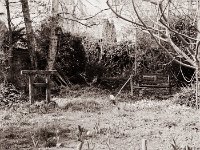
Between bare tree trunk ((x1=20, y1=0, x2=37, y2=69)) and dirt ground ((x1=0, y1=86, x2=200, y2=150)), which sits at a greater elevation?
bare tree trunk ((x1=20, y1=0, x2=37, y2=69))

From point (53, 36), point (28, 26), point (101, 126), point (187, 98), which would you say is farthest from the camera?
point (53, 36)

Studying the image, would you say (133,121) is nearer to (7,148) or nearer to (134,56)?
(7,148)

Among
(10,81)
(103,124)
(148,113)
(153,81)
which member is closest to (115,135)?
(103,124)

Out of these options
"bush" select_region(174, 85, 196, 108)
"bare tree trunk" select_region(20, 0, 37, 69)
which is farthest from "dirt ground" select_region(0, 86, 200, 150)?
"bare tree trunk" select_region(20, 0, 37, 69)

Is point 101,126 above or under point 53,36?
under

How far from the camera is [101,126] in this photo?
8836 mm

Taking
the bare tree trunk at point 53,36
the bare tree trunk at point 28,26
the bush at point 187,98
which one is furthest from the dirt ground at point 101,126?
the bare tree trunk at point 28,26

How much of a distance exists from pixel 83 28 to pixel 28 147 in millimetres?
16056

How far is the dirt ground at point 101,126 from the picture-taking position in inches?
282

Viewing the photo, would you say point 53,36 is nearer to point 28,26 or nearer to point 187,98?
point 28,26

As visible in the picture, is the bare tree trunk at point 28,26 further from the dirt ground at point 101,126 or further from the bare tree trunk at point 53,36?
the dirt ground at point 101,126

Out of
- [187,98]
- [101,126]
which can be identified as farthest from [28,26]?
[101,126]

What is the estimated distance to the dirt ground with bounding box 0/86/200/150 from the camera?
7.16 m

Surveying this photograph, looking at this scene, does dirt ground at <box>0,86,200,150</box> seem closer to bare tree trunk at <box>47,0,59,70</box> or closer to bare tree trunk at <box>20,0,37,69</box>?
bare tree trunk at <box>47,0,59,70</box>
